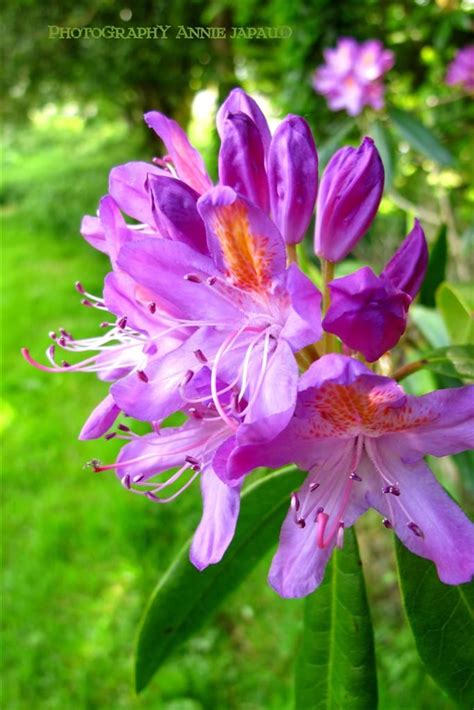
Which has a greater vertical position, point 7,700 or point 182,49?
point 182,49

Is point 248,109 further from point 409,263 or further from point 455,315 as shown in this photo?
point 455,315

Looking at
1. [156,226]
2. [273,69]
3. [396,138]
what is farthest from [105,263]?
[156,226]

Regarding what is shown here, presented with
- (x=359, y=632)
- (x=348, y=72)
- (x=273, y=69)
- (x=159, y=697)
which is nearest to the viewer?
(x=359, y=632)

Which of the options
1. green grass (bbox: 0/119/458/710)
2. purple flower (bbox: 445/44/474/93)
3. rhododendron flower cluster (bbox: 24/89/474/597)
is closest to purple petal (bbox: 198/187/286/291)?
rhododendron flower cluster (bbox: 24/89/474/597)

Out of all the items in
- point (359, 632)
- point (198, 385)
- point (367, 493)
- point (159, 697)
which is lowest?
point (159, 697)

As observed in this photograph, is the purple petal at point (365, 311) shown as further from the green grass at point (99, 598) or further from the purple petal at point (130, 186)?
the green grass at point (99, 598)

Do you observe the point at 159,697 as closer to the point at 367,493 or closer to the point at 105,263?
the point at 367,493
